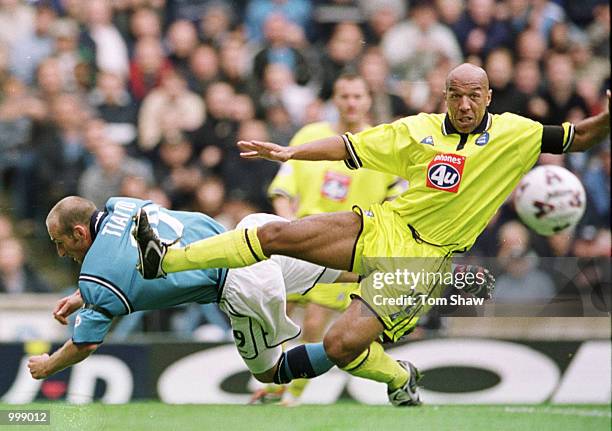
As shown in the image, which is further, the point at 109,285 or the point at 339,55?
the point at 339,55

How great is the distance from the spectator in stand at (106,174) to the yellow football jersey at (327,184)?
1.66 metres

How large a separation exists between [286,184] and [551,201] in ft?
6.76

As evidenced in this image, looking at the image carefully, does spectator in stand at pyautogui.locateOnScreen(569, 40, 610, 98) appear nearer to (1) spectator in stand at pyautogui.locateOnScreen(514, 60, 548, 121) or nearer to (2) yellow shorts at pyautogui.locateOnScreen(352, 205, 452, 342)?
(1) spectator in stand at pyautogui.locateOnScreen(514, 60, 548, 121)

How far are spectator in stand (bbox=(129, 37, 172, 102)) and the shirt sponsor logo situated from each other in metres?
2.61

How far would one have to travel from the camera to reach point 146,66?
1145cm

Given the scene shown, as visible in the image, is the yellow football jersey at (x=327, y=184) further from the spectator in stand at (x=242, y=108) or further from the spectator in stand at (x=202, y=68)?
A: the spectator in stand at (x=202, y=68)

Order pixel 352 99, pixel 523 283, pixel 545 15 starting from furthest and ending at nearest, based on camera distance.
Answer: pixel 545 15 < pixel 523 283 < pixel 352 99

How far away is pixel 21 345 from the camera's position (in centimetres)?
979

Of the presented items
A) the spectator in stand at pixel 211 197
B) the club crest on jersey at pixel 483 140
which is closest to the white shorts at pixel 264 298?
the club crest on jersey at pixel 483 140

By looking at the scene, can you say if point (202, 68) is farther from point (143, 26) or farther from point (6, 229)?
point (6, 229)

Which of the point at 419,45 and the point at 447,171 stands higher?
the point at 419,45

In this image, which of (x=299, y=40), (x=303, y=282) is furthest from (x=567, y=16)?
(x=303, y=282)

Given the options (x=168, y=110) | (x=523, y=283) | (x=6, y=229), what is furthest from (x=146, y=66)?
(x=523, y=283)

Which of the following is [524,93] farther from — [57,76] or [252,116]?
[57,76]
